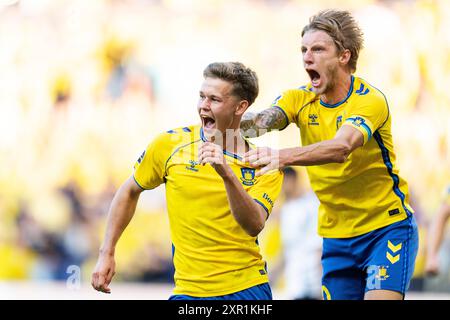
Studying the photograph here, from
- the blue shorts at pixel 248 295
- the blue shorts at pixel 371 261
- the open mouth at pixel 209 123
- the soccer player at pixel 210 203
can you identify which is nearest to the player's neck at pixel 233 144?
the soccer player at pixel 210 203

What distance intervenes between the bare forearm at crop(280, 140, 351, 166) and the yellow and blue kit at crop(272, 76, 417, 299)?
0.42 metres

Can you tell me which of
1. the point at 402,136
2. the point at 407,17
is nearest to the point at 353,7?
the point at 407,17

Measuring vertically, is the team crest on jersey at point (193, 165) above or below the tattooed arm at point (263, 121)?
below

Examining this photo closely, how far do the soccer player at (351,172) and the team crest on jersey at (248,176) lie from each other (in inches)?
16.0

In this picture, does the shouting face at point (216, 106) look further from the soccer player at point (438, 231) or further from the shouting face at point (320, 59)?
the soccer player at point (438, 231)

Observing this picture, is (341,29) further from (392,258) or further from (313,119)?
(392,258)

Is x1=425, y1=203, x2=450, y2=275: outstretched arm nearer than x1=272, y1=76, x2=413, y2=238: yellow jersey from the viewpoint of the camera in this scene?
No

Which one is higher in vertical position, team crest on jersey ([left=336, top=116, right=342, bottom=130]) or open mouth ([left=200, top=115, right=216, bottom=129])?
team crest on jersey ([left=336, top=116, right=342, bottom=130])

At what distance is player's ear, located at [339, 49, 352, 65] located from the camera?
5.52 meters

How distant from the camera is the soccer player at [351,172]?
5422mm

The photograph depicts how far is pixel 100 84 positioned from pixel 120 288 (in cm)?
304

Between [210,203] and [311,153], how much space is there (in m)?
0.63

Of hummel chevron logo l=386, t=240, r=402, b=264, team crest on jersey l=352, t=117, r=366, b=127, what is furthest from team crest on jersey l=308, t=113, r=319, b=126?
hummel chevron logo l=386, t=240, r=402, b=264

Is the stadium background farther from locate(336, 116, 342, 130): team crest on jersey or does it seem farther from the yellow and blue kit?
locate(336, 116, 342, 130): team crest on jersey
